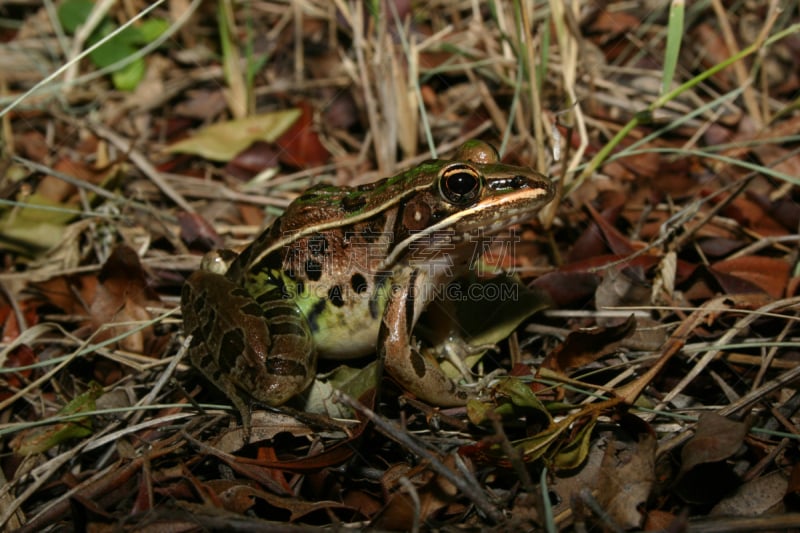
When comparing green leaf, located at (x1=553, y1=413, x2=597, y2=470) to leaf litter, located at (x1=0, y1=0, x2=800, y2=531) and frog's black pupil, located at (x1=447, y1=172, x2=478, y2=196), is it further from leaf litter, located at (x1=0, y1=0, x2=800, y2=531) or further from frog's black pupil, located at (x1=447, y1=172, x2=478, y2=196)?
frog's black pupil, located at (x1=447, y1=172, x2=478, y2=196)

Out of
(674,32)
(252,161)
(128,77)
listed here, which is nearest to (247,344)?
(252,161)

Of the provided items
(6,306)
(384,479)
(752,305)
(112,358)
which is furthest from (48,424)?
(752,305)

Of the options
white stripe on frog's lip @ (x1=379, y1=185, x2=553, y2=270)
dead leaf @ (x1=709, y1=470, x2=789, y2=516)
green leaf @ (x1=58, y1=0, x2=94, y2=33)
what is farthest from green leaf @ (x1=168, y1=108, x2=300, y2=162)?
dead leaf @ (x1=709, y1=470, x2=789, y2=516)

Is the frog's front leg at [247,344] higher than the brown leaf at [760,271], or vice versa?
the frog's front leg at [247,344]

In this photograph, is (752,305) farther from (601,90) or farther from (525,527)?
(601,90)

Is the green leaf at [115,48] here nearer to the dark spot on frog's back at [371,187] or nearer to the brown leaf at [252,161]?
the brown leaf at [252,161]

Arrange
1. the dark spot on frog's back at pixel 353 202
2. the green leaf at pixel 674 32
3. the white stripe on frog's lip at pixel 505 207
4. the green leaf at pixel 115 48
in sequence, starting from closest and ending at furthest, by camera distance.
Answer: the white stripe on frog's lip at pixel 505 207, the dark spot on frog's back at pixel 353 202, the green leaf at pixel 674 32, the green leaf at pixel 115 48

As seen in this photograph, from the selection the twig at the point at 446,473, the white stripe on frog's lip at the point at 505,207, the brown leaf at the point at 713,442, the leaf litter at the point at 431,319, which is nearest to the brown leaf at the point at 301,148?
the leaf litter at the point at 431,319
